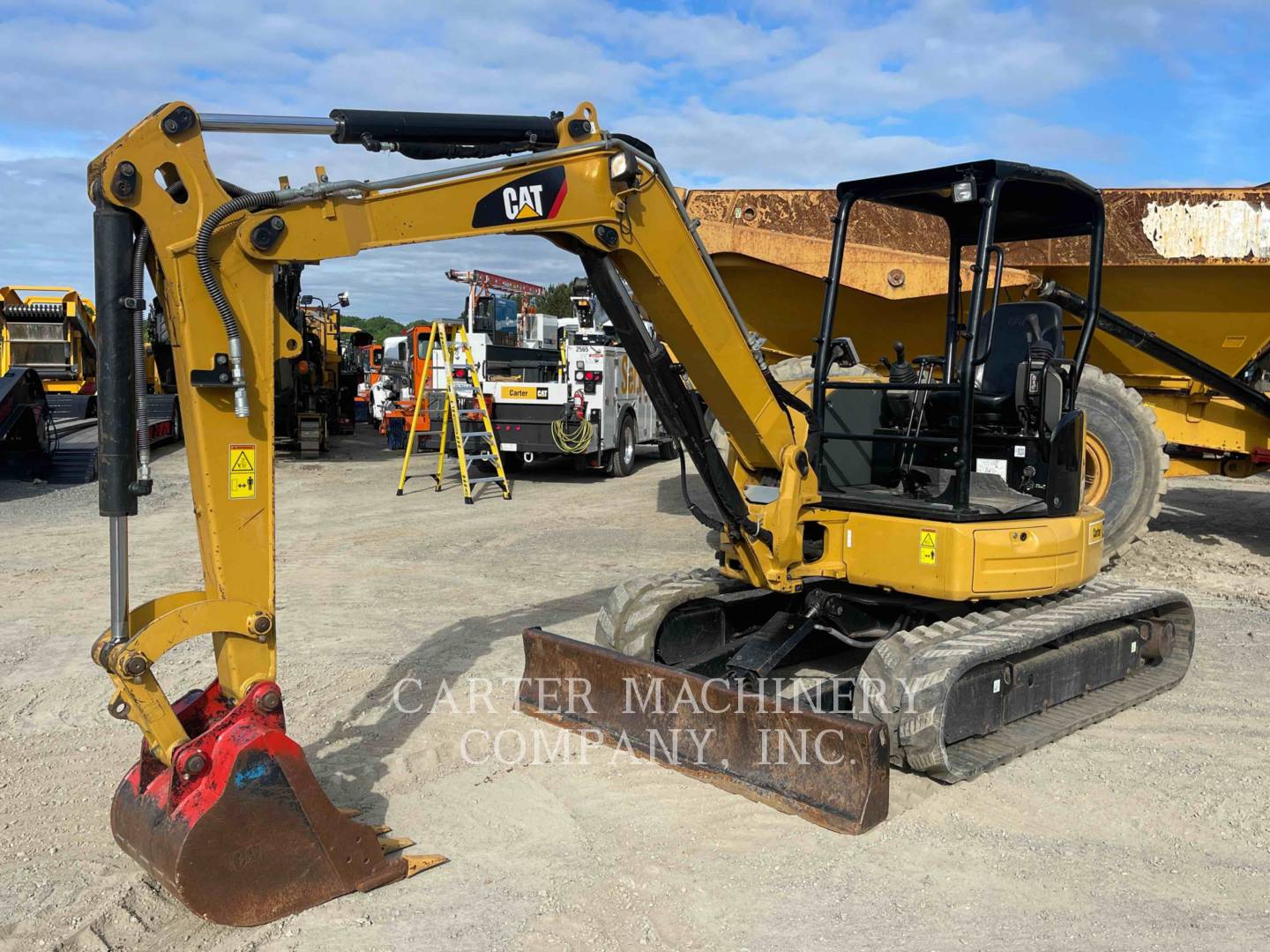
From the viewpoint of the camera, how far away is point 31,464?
1381 cm

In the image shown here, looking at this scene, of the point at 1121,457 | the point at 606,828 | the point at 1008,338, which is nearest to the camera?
the point at 606,828

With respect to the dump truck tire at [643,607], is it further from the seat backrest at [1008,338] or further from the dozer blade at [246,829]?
the dozer blade at [246,829]

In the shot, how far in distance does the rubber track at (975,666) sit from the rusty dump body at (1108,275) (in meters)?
3.42

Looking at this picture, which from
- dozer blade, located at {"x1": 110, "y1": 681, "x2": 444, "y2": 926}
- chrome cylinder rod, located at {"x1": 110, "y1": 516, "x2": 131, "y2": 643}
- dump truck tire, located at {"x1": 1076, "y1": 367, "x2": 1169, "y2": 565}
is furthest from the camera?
dump truck tire, located at {"x1": 1076, "y1": 367, "x2": 1169, "y2": 565}

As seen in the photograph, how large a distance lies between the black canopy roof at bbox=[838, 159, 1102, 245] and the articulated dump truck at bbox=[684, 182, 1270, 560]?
5.15 feet

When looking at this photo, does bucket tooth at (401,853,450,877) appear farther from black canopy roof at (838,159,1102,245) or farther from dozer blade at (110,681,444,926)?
black canopy roof at (838,159,1102,245)

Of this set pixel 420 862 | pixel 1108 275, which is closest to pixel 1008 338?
pixel 1108 275

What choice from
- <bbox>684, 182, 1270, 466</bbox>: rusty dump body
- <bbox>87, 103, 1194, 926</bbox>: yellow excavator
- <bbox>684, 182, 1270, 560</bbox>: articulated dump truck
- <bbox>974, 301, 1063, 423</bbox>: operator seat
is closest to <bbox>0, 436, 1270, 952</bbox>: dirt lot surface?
<bbox>87, 103, 1194, 926</bbox>: yellow excavator

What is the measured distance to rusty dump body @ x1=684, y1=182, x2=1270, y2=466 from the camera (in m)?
8.40

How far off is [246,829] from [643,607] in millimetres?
2405

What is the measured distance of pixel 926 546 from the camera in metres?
4.96

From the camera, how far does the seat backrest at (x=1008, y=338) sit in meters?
5.62

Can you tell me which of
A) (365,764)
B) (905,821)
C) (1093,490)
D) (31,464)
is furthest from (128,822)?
(31,464)

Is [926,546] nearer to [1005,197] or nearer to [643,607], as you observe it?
[643,607]
